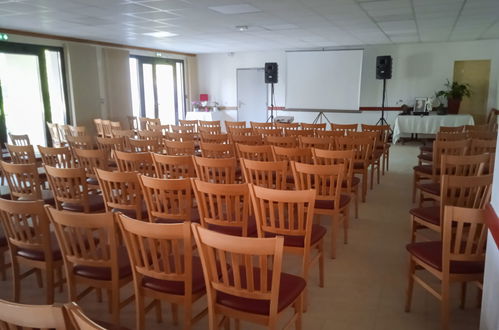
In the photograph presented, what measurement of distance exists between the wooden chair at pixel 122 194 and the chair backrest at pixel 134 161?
522 mm

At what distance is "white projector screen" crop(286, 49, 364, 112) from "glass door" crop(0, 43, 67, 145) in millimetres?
6406

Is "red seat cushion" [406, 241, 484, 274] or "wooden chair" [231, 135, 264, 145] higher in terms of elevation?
"wooden chair" [231, 135, 264, 145]

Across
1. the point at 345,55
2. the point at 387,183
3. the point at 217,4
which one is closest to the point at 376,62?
the point at 345,55

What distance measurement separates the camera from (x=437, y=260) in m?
2.41

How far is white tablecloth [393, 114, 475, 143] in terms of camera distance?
9609 millimetres

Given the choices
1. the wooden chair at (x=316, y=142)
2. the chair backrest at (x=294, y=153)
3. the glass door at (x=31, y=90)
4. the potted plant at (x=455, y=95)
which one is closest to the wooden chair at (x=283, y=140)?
the wooden chair at (x=316, y=142)

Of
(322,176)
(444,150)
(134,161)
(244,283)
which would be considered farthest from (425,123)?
(244,283)

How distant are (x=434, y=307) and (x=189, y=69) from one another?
11.9 metres

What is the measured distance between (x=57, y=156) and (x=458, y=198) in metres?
4.39

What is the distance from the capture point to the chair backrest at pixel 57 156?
443cm

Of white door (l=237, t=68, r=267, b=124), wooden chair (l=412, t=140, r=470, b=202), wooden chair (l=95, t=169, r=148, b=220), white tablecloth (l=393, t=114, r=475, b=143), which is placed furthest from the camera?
white door (l=237, t=68, r=267, b=124)

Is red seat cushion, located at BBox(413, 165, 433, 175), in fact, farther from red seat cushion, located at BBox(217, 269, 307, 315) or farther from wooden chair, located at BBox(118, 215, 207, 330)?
wooden chair, located at BBox(118, 215, 207, 330)

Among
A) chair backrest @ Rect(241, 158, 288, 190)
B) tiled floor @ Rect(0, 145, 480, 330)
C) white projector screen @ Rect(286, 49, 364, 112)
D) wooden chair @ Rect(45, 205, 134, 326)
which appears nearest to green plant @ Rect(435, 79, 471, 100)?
white projector screen @ Rect(286, 49, 364, 112)

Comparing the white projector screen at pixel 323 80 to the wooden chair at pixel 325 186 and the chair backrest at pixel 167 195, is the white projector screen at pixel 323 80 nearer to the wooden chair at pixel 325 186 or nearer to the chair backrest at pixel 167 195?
the wooden chair at pixel 325 186
